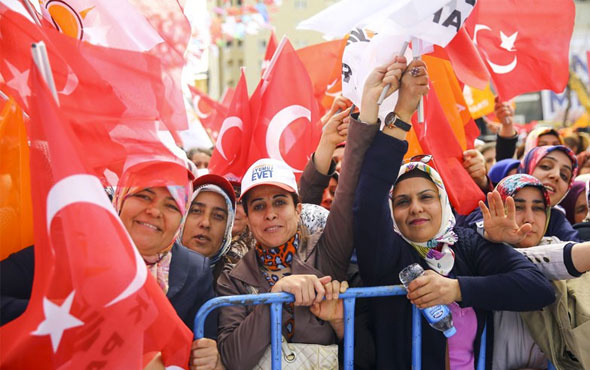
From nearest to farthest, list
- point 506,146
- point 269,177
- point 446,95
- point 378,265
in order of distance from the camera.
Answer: point 378,265 → point 269,177 → point 446,95 → point 506,146

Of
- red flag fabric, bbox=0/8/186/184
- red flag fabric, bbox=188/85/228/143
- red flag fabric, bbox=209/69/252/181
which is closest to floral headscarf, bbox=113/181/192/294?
red flag fabric, bbox=0/8/186/184

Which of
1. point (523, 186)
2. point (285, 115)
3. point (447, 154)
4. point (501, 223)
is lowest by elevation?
point (501, 223)

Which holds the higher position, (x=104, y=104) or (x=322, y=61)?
(x=322, y=61)

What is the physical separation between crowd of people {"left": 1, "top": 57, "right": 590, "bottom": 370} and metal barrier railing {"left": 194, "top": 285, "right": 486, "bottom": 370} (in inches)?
1.8

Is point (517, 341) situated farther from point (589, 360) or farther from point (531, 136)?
point (531, 136)

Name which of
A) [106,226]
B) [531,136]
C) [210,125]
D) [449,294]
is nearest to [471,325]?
[449,294]

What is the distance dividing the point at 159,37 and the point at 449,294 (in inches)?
74.5

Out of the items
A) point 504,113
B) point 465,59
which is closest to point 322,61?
point 504,113

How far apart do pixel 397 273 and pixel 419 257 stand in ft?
0.53

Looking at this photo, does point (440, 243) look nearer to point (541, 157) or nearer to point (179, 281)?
point (179, 281)

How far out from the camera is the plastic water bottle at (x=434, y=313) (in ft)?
8.24

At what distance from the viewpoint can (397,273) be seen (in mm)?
2717

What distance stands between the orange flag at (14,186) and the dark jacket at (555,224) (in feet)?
8.11

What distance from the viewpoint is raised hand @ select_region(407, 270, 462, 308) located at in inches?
98.3
